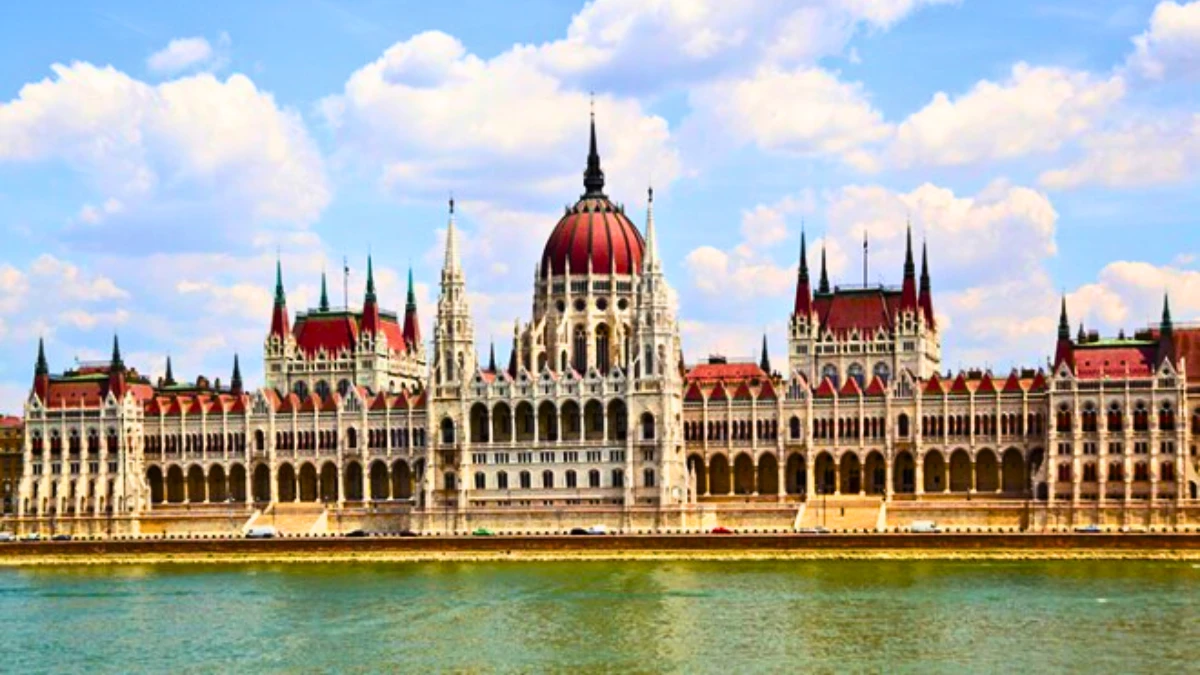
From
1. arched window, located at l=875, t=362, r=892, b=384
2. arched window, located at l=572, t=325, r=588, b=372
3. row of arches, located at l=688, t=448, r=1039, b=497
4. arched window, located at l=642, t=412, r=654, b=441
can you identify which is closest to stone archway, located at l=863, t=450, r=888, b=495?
row of arches, located at l=688, t=448, r=1039, b=497

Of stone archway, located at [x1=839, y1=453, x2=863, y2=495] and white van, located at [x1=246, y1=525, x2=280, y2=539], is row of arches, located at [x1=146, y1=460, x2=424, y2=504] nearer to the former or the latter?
white van, located at [x1=246, y1=525, x2=280, y2=539]

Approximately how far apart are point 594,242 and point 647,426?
65.3ft

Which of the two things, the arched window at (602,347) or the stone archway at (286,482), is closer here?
the stone archway at (286,482)

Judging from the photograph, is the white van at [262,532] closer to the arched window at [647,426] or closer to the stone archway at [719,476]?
the arched window at [647,426]

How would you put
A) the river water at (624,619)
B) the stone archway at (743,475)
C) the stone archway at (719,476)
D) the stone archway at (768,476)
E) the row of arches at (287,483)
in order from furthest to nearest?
the row of arches at (287,483) < the stone archway at (719,476) < the stone archway at (743,475) < the stone archway at (768,476) < the river water at (624,619)

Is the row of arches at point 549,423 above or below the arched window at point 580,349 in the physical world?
below

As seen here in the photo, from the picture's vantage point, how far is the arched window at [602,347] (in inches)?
6216

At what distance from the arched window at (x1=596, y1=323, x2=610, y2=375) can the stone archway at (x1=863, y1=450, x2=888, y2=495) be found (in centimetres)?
2320

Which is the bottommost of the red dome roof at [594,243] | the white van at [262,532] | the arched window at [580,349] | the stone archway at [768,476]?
the white van at [262,532]

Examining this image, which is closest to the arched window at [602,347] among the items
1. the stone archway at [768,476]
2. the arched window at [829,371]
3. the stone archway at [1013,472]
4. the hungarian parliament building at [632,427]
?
the hungarian parliament building at [632,427]

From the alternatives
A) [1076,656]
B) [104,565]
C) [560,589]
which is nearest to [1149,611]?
[1076,656]

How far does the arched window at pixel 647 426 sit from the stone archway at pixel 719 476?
205 inches

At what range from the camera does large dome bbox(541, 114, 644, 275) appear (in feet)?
520

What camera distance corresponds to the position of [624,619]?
95.6 metres
